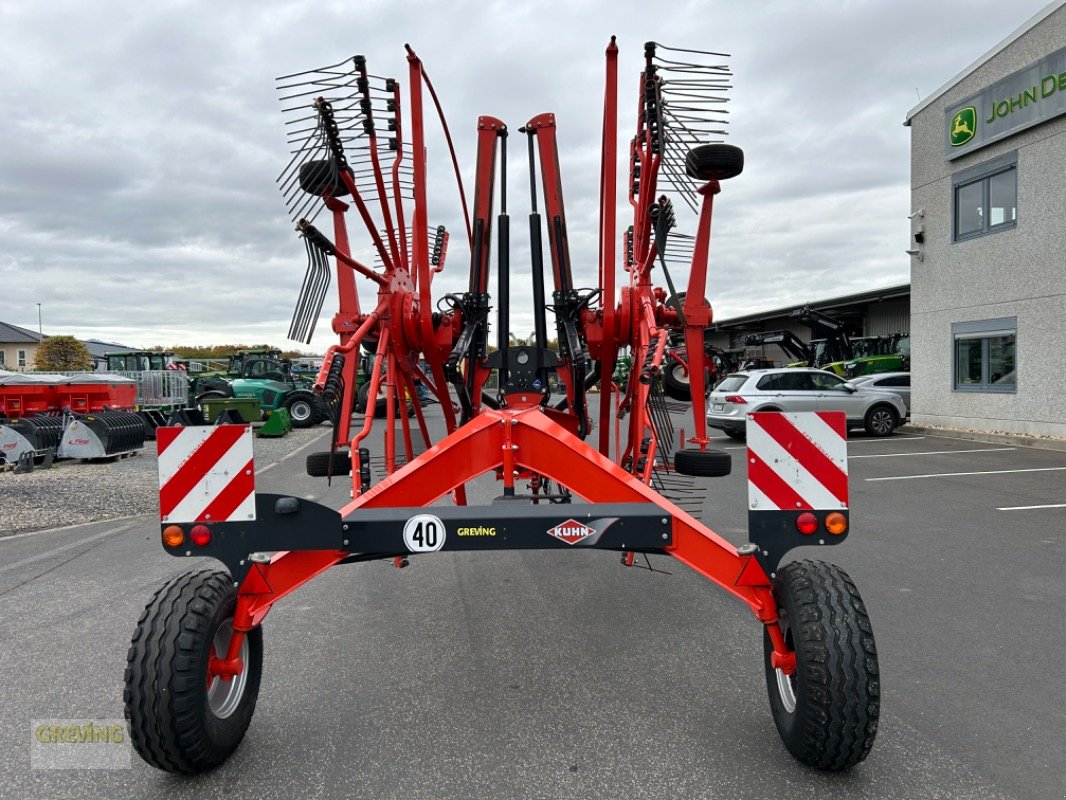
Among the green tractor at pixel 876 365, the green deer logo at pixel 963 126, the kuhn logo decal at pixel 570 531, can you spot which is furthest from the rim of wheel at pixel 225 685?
the green tractor at pixel 876 365

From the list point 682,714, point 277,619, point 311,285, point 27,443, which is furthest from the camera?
point 27,443

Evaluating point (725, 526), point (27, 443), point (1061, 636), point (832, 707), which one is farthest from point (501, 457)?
point (27, 443)

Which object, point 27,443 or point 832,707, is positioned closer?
point 832,707

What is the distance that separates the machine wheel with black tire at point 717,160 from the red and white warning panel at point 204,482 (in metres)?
2.65

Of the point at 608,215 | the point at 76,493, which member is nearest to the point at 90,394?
the point at 76,493

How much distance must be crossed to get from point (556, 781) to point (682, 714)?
0.77m

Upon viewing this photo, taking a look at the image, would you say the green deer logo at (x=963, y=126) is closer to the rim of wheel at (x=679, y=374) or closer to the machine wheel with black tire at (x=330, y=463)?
the rim of wheel at (x=679, y=374)

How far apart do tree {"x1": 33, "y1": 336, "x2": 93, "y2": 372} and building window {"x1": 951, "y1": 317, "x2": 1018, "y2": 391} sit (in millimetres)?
51790

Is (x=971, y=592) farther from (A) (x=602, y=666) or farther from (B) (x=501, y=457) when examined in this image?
(B) (x=501, y=457)

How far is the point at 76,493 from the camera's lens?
10.2 metres

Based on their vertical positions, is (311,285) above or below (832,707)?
above

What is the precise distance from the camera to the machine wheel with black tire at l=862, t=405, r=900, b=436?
16.4 meters

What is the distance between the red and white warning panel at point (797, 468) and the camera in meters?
2.83

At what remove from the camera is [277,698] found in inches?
139
